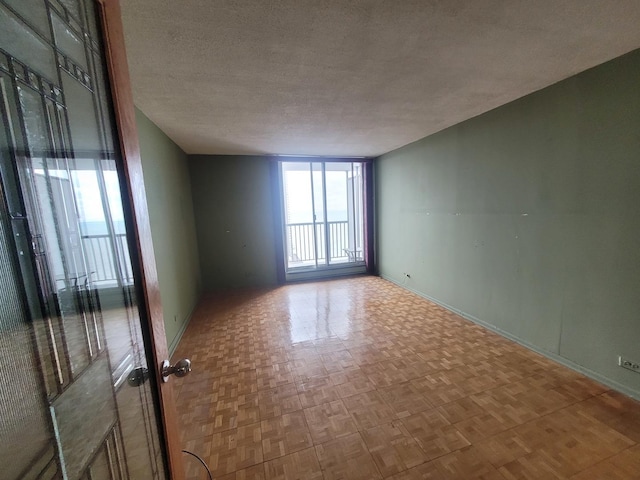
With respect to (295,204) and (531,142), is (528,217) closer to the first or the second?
(531,142)

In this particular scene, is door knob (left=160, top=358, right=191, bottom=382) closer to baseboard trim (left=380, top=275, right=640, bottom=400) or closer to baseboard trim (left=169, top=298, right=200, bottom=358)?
baseboard trim (left=169, top=298, right=200, bottom=358)

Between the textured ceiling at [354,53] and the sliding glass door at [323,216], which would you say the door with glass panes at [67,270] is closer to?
the textured ceiling at [354,53]

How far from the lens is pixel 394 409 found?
1.66 metres

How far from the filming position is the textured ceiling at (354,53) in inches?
45.7

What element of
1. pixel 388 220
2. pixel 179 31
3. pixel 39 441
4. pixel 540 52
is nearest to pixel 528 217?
pixel 540 52

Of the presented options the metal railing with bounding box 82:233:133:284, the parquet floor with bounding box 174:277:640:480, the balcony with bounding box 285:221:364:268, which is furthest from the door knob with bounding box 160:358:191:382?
the balcony with bounding box 285:221:364:268

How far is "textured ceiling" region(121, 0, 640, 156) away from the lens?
1.16m

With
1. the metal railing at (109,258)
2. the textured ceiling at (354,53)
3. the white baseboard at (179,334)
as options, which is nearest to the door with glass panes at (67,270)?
the metal railing at (109,258)

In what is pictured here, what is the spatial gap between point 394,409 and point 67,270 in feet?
6.18

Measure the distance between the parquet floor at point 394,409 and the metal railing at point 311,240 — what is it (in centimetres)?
274

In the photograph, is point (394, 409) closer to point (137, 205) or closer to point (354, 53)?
point (137, 205)

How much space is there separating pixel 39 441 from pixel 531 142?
3.26 meters

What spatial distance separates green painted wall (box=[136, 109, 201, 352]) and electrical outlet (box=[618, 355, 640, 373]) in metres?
3.66

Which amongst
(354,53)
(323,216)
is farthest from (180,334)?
(323,216)
